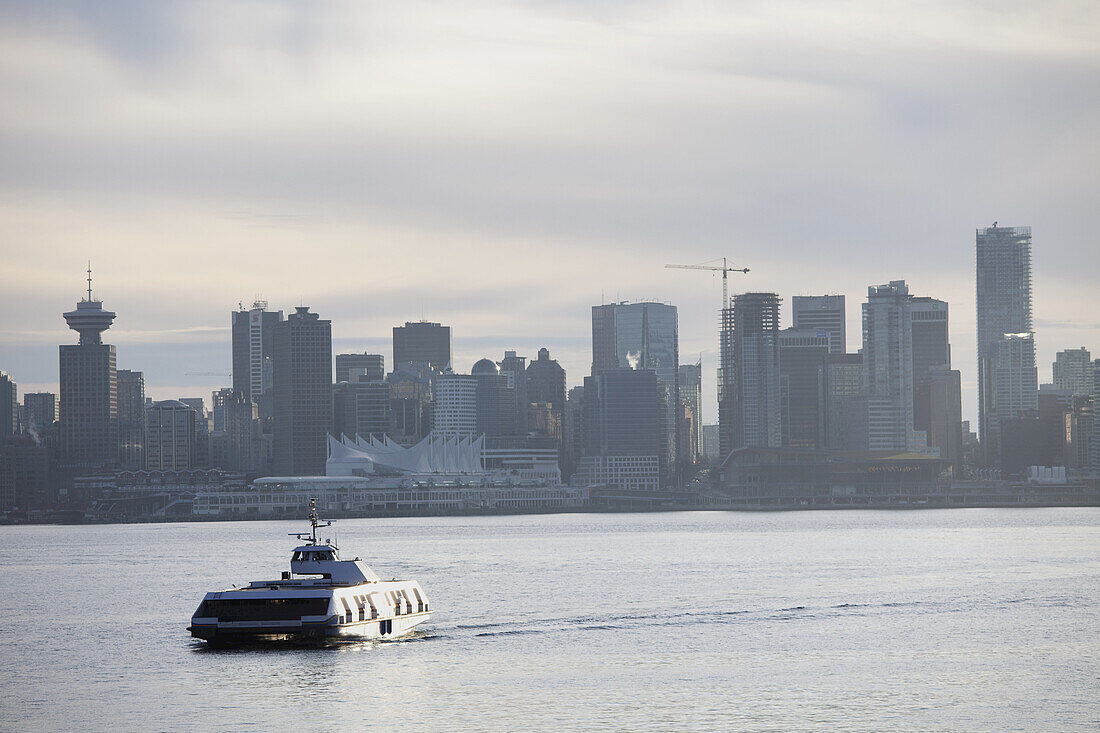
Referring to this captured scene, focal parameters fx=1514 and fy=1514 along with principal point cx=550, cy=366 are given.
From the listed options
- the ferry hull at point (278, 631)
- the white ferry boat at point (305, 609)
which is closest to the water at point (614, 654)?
the ferry hull at point (278, 631)

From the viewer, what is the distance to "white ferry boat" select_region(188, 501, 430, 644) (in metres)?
51.0

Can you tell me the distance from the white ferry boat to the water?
2.56 ft

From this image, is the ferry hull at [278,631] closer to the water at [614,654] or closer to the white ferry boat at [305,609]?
the white ferry boat at [305,609]

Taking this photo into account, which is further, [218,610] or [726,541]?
[726,541]

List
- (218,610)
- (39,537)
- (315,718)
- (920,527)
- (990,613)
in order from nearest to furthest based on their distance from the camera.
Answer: (315,718)
(218,610)
(990,613)
(920,527)
(39,537)

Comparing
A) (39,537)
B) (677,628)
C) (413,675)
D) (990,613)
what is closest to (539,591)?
(677,628)

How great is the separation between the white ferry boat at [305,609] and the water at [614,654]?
0.78 m

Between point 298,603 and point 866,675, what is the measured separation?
62.8 feet

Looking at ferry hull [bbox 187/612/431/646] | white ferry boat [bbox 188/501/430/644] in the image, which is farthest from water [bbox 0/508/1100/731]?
white ferry boat [bbox 188/501/430/644]

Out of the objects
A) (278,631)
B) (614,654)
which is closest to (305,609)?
(278,631)

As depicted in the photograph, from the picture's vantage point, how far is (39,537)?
18862cm

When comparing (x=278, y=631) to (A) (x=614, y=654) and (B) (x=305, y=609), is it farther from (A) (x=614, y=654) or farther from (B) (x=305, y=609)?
(A) (x=614, y=654)

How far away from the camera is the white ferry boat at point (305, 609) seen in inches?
2009

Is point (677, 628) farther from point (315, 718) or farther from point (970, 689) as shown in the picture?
point (315, 718)
